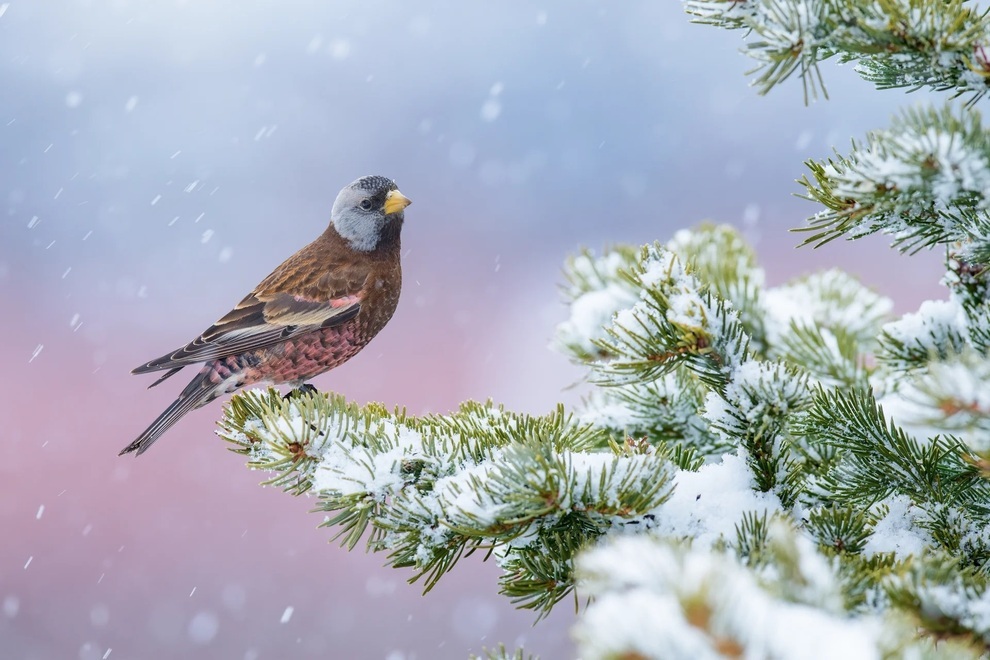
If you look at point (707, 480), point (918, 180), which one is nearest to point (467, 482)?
point (707, 480)

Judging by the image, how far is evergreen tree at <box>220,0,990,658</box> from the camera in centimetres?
61

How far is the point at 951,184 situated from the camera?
0.86m

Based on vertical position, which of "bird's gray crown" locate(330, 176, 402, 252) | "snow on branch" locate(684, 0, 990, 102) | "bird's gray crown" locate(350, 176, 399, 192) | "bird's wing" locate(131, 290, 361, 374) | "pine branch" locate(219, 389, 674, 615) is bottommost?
"pine branch" locate(219, 389, 674, 615)

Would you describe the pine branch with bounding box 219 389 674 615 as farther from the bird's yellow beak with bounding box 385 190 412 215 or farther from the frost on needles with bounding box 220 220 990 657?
the bird's yellow beak with bounding box 385 190 412 215

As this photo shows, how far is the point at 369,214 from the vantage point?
8.20 feet

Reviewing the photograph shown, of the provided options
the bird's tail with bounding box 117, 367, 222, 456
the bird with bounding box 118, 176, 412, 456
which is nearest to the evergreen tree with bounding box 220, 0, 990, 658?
the bird's tail with bounding box 117, 367, 222, 456

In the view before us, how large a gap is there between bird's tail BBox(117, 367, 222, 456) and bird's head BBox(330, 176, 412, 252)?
0.59 metres

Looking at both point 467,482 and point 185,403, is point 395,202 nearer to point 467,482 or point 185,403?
point 185,403

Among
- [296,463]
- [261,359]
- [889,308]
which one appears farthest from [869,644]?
[261,359]

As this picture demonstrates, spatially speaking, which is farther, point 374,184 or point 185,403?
point 374,184

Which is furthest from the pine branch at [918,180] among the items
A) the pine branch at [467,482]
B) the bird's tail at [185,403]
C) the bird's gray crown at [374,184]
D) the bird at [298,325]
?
the bird's gray crown at [374,184]

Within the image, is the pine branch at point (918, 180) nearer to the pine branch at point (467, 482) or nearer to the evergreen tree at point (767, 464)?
the evergreen tree at point (767, 464)

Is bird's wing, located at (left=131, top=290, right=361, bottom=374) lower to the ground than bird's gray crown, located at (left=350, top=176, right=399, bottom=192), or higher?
lower

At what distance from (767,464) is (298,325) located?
1445mm
